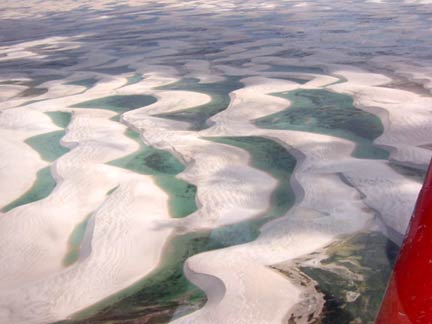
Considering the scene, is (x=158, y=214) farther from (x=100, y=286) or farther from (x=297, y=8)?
(x=297, y=8)

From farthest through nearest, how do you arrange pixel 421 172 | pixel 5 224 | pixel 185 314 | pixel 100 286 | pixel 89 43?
pixel 89 43, pixel 421 172, pixel 5 224, pixel 100 286, pixel 185 314

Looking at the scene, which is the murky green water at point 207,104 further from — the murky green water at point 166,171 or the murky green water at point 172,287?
the murky green water at point 172,287

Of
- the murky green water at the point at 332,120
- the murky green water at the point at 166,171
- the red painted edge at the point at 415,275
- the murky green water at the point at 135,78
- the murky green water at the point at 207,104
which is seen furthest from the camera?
the murky green water at the point at 135,78

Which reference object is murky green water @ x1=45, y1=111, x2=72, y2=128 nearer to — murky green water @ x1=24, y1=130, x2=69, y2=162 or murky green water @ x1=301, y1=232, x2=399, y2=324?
murky green water @ x1=24, y1=130, x2=69, y2=162

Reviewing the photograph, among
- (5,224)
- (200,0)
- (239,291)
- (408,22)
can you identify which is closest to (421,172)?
(239,291)

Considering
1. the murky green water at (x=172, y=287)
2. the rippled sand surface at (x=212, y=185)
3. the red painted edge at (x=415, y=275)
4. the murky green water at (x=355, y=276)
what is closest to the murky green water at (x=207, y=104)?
the rippled sand surface at (x=212, y=185)
